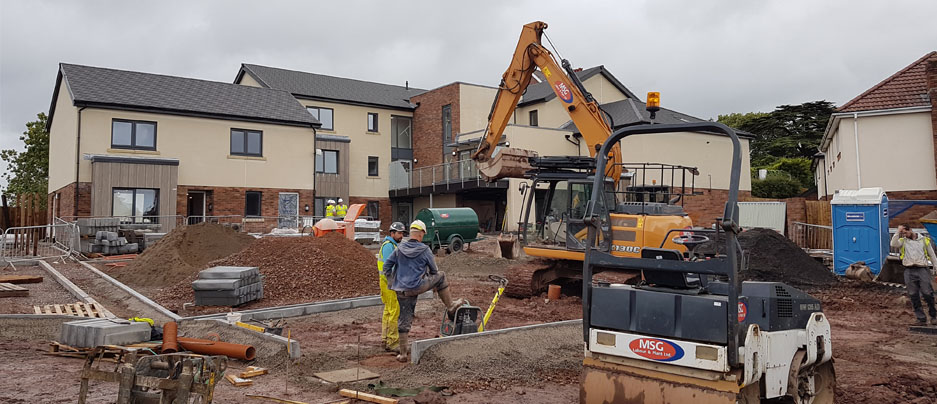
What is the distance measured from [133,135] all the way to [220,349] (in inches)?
881

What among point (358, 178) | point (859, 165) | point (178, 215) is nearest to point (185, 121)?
point (178, 215)

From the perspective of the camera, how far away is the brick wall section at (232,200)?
1075 inches

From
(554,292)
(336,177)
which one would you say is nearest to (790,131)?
(336,177)

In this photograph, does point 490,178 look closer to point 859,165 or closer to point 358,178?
point 859,165

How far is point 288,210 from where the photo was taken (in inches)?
1185

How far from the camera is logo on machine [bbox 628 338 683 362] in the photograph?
4.61m

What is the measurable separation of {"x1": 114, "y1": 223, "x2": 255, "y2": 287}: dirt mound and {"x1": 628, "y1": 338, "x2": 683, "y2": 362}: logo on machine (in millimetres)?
12167

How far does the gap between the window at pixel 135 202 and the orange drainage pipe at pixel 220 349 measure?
1992 cm

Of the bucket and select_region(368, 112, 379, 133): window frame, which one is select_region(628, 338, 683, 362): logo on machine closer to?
the bucket

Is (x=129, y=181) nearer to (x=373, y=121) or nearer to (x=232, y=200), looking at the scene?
(x=232, y=200)

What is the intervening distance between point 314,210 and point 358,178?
16.1 ft

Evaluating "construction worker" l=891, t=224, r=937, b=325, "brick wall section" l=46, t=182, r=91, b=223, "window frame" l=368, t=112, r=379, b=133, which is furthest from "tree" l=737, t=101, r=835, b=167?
"brick wall section" l=46, t=182, r=91, b=223

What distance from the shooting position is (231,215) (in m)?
27.8

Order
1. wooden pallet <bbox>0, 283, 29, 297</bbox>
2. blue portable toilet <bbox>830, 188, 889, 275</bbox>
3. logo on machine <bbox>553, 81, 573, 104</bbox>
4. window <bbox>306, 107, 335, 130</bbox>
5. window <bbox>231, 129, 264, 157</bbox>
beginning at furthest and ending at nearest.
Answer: window <bbox>306, 107, 335, 130</bbox> < window <bbox>231, 129, 264, 157</bbox> < blue portable toilet <bbox>830, 188, 889, 275</bbox> < logo on machine <bbox>553, 81, 573, 104</bbox> < wooden pallet <bbox>0, 283, 29, 297</bbox>
